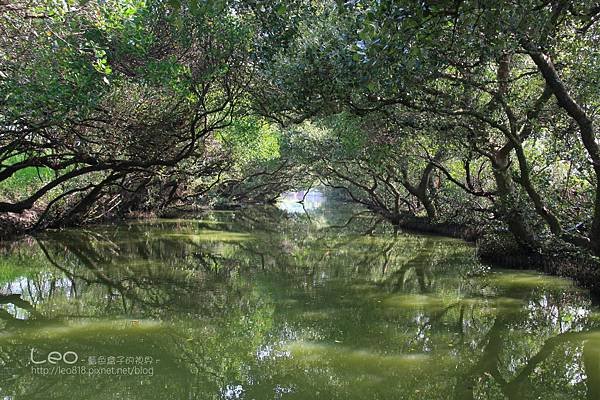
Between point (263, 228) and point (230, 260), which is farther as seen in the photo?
point (263, 228)

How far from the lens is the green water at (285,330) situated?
4.45 m

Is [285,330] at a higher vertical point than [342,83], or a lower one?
lower

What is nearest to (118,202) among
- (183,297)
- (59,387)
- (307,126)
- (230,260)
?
(307,126)

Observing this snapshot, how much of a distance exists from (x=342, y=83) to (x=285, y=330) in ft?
11.4

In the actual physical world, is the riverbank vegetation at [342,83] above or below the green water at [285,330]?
above

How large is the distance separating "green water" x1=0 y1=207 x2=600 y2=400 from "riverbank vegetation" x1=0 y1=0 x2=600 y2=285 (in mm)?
1913

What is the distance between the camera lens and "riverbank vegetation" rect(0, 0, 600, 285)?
5.60 m

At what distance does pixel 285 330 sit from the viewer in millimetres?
6020

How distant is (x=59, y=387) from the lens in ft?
14.1

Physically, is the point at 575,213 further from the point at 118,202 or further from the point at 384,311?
the point at 118,202

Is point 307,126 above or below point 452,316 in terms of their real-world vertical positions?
above

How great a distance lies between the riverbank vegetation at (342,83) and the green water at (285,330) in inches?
75.3

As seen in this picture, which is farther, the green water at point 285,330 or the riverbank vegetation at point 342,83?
the riverbank vegetation at point 342,83

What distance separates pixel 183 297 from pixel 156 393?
135 inches
